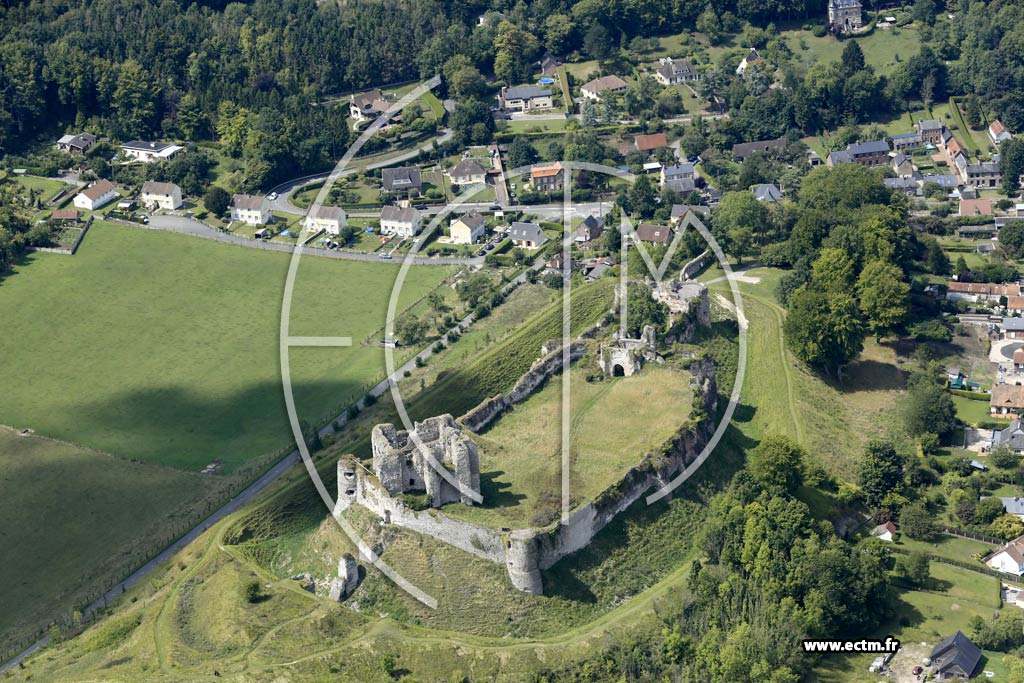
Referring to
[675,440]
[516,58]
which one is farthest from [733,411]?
[516,58]

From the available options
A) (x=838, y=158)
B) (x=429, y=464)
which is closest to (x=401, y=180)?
(x=838, y=158)

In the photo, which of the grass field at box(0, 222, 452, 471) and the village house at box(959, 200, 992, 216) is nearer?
the grass field at box(0, 222, 452, 471)

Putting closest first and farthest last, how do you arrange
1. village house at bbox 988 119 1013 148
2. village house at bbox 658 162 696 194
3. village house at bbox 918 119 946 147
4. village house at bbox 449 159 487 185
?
1. village house at bbox 658 162 696 194
2. village house at bbox 449 159 487 185
3. village house at bbox 988 119 1013 148
4. village house at bbox 918 119 946 147

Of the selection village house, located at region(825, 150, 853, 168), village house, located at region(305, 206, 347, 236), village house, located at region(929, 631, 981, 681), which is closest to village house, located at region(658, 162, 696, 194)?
village house, located at region(825, 150, 853, 168)

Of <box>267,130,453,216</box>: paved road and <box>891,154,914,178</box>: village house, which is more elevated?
<box>267,130,453,216</box>: paved road

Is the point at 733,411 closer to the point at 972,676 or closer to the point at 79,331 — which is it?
the point at 972,676

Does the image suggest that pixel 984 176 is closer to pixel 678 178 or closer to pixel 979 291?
pixel 979 291

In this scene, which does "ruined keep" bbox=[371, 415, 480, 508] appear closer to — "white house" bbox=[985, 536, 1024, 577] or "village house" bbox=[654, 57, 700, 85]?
"white house" bbox=[985, 536, 1024, 577]
